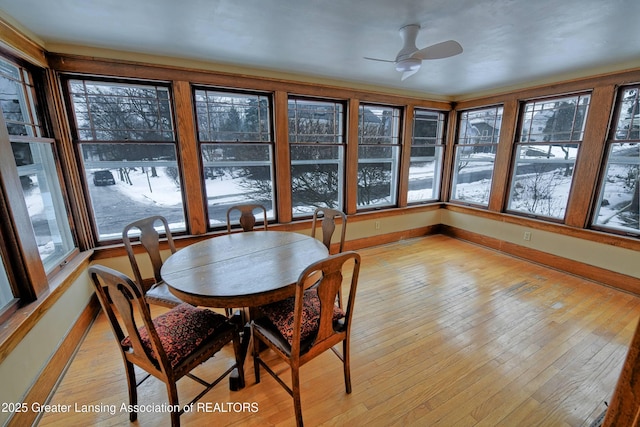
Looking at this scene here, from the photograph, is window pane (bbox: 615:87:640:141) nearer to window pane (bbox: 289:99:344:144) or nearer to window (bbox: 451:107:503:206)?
window (bbox: 451:107:503:206)

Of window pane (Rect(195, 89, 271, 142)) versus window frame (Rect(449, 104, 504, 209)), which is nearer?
window pane (Rect(195, 89, 271, 142))

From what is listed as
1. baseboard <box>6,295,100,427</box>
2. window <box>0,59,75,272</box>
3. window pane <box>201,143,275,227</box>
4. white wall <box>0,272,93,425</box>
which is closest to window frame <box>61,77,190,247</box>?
window <box>0,59,75,272</box>

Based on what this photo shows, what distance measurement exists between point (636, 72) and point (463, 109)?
6.32ft

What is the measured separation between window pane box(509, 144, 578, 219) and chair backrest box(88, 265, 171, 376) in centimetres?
445

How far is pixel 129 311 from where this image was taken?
46.9 inches

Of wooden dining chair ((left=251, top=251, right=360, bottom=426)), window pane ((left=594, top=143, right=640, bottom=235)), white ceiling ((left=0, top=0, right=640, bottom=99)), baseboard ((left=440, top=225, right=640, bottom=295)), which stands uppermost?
white ceiling ((left=0, top=0, right=640, bottom=99))

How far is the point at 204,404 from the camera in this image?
1612 mm

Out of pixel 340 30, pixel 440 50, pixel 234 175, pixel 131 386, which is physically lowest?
pixel 131 386

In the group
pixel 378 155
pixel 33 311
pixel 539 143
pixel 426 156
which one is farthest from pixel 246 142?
pixel 539 143

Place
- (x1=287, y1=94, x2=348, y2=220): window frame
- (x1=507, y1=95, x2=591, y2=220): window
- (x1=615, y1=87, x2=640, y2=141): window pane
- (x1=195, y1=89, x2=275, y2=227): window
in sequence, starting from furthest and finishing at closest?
(x1=287, y1=94, x2=348, y2=220): window frame, (x1=507, y1=95, x2=591, y2=220): window, (x1=195, y1=89, x2=275, y2=227): window, (x1=615, y1=87, x2=640, y2=141): window pane

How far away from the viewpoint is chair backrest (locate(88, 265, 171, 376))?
43.9 inches

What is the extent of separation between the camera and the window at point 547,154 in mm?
3223

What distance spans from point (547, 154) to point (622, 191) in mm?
853

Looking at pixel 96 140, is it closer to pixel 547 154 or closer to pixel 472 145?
pixel 472 145
